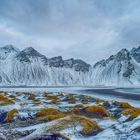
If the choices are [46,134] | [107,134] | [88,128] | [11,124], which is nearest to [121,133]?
[107,134]

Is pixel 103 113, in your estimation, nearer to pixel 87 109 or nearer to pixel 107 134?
pixel 87 109

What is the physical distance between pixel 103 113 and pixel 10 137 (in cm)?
950

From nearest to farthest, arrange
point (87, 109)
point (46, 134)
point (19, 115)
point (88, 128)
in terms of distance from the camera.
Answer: point (46, 134), point (88, 128), point (19, 115), point (87, 109)

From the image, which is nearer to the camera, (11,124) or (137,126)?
(137,126)

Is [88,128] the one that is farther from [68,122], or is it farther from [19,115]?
[19,115]

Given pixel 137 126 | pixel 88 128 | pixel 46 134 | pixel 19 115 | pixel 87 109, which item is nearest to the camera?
pixel 46 134

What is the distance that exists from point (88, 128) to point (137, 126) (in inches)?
102

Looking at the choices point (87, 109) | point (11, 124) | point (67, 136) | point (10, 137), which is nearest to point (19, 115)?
point (11, 124)

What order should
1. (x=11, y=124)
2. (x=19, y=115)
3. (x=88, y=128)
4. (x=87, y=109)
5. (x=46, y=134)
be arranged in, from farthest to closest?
(x=87, y=109) < (x=19, y=115) < (x=11, y=124) < (x=88, y=128) < (x=46, y=134)

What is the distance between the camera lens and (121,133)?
15.1 m

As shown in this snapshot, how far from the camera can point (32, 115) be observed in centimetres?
2355

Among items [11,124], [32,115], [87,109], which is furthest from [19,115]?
[87,109]

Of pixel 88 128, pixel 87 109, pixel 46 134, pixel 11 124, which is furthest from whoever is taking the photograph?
pixel 87 109

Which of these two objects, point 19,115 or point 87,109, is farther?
point 87,109
